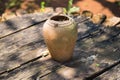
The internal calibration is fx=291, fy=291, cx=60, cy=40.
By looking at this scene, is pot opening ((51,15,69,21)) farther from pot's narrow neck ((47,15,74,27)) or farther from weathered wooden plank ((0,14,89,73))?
weathered wooden plank ((0,14,89,73))

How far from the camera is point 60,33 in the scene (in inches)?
101

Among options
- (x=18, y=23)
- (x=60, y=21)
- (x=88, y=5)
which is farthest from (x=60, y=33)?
(x=88, y=5)

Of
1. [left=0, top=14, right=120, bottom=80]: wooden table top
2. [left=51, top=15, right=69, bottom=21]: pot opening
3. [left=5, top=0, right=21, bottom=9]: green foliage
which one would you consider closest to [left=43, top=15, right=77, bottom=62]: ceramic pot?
[left=51, top=15, right=69, bottom=21]: pot opening

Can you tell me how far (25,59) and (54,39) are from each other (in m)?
0.50

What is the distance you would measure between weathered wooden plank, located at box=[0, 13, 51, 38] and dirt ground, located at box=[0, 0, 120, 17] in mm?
1700

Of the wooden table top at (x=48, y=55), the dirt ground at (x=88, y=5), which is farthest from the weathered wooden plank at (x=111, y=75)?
the dirt ground at (x=88, y=5)

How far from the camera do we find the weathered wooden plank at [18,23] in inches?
133

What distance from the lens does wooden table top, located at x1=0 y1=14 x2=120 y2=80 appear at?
2734 mm

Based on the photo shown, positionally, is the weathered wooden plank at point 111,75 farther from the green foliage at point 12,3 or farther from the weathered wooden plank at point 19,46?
the green foliage at point 12,3

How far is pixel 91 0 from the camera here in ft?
18.3

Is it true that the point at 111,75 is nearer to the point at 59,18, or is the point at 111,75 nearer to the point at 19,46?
the point at 59,18

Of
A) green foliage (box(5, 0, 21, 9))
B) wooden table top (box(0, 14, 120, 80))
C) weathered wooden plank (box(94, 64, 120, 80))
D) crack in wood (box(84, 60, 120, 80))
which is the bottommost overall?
weathered wooden plank (box(94, 64, 120, 80))

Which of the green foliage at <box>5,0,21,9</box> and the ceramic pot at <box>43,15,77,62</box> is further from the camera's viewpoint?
the green foliage at <box>5,0,21,9</box>

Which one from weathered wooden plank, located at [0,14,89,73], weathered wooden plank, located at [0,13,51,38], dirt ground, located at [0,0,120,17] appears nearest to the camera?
weathered wooden plank, located at [0,14,89,73]
